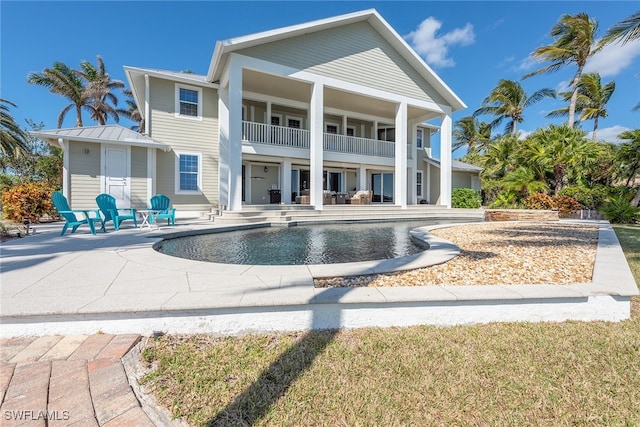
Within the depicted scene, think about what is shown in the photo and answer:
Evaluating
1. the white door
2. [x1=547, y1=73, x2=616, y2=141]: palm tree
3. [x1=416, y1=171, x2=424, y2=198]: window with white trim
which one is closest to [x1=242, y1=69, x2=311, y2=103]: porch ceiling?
the white door

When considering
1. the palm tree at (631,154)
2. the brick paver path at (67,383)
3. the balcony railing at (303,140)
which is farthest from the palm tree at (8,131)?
the palm tree at (631,154)

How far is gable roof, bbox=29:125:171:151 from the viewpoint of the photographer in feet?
32.9

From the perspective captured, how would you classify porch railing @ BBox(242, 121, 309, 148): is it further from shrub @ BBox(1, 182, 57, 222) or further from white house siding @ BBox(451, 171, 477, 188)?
white house siding @ BBox(451, 171, 477, 188)

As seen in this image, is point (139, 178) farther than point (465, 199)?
No

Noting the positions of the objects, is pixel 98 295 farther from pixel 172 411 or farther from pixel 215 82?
pixel 215 82

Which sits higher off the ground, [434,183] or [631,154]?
[631,154]

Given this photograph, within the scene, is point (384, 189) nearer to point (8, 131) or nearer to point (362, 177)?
point (362, 177)

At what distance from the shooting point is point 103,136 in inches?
423

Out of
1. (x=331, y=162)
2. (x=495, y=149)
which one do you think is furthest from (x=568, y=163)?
(x=331, y=162)

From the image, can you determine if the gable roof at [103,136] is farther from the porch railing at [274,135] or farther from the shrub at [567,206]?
the shrub at [567,206]

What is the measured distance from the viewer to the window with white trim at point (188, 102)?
12531 mm

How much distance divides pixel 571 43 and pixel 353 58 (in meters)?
15.1

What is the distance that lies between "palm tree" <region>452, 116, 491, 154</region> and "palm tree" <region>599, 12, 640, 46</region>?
22890mm

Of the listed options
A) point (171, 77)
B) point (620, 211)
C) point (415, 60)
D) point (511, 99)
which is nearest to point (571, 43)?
point (511, 99)
